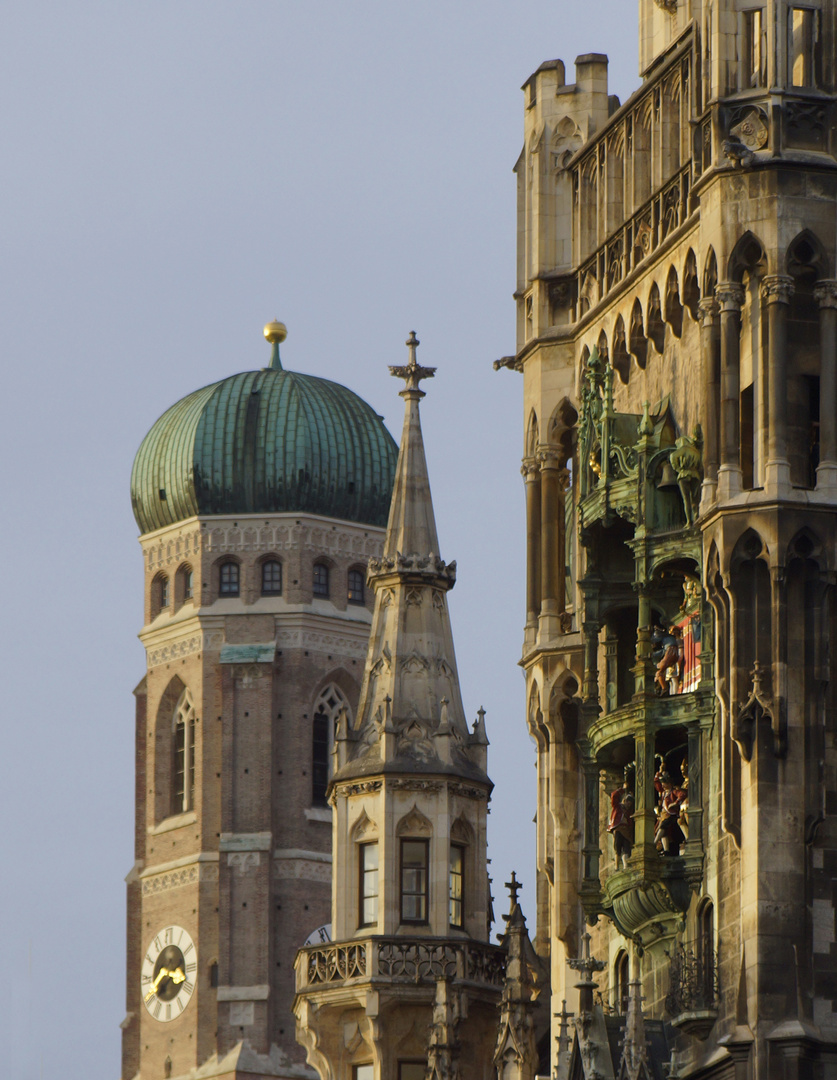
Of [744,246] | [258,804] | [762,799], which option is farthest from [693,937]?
[258,804]

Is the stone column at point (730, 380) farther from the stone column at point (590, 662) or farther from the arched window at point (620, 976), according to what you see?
the arched window at point (620, 976)

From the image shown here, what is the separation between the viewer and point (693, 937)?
49.3m

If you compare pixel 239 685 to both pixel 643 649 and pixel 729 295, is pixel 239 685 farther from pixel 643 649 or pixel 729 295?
pixel 729 295

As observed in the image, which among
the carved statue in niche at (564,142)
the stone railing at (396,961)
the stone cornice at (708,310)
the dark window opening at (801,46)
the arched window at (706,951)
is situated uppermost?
the carved statue in niche at (564,142)

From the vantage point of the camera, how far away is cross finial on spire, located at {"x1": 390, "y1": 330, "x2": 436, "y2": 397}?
68000 millimetres

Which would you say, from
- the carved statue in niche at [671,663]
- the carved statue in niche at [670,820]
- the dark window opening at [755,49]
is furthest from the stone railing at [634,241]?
the carved statue in niche at [670,820]

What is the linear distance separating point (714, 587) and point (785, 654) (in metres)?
1.44

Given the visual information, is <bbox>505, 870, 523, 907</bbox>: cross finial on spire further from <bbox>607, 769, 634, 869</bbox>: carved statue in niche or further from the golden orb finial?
the golden orb finial

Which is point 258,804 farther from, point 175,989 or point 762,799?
point 762,799

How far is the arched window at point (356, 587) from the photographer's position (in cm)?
14750

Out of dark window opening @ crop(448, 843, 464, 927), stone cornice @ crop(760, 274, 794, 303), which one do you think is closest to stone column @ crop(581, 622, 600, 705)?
stone cornice @ crop(760, 274, 794, 303)

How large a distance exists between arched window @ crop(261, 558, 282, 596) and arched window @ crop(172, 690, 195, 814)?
198 inches

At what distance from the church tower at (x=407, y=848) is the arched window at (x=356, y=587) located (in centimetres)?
7834

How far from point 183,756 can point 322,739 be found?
19.3 ft
